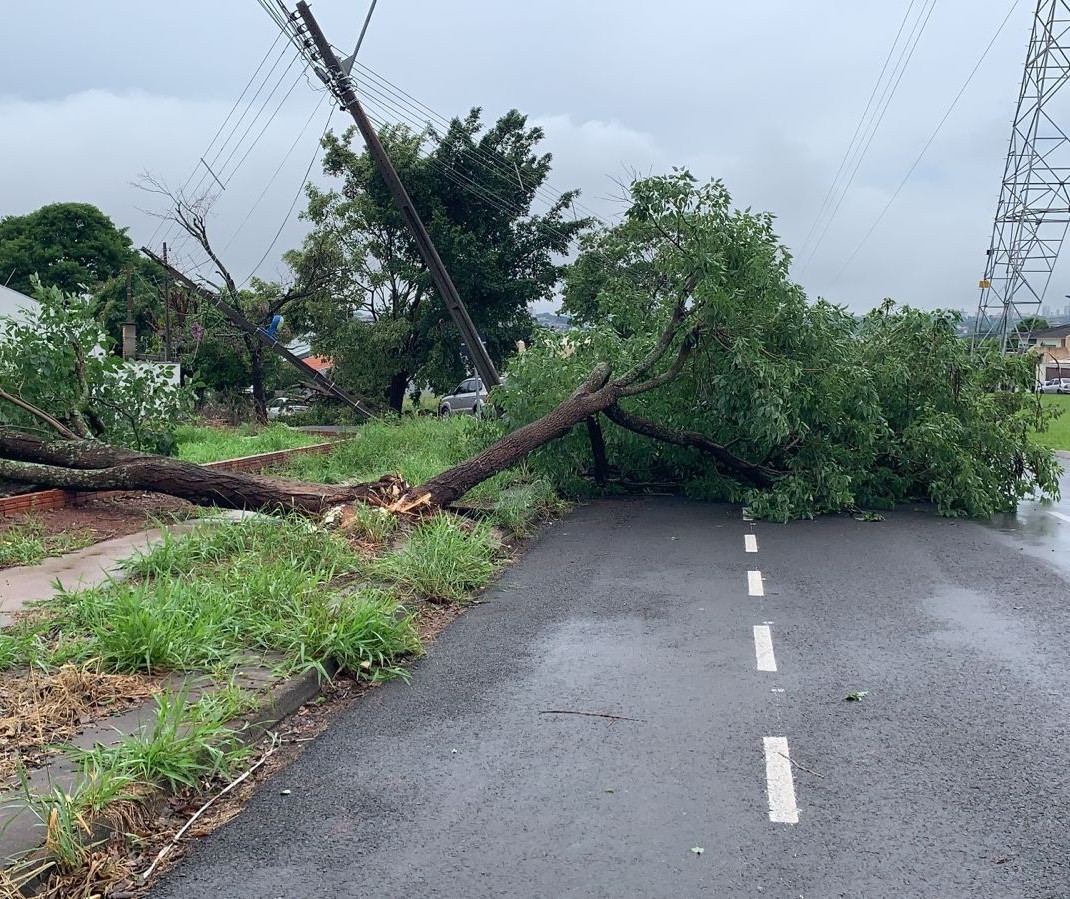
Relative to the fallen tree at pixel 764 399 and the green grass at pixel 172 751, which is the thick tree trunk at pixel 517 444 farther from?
the green grass at pixel 172 751

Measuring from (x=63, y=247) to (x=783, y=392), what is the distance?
5288cm

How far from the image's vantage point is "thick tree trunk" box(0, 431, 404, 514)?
33.4 feet

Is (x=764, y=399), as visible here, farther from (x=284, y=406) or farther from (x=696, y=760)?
(x=284, y=406)

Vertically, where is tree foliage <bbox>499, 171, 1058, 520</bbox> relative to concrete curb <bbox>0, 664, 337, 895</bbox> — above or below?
above

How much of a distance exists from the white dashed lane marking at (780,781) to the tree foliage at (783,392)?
7.06m

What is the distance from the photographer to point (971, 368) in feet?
43.7

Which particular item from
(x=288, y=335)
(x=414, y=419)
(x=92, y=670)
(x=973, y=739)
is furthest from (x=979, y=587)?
(x=288, y=335)

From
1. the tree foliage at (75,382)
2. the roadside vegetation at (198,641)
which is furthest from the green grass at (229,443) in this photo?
the roadside vegetation at (198,641)

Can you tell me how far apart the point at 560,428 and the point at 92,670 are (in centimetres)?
757

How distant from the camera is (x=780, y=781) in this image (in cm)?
454

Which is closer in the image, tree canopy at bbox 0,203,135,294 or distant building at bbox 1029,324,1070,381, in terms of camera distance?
tree canopy at bbox 0,203,135,294

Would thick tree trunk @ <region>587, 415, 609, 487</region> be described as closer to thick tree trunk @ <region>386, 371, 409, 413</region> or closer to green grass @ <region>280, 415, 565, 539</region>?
green grass @ <region>280, 415, 565, 539</region>

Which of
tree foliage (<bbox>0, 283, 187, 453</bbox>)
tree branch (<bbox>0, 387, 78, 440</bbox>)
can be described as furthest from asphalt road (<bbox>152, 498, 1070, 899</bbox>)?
tree foliage (<bbox>0, 283, 187, 453</bbox>)

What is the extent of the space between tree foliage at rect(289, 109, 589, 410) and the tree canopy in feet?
83.7
